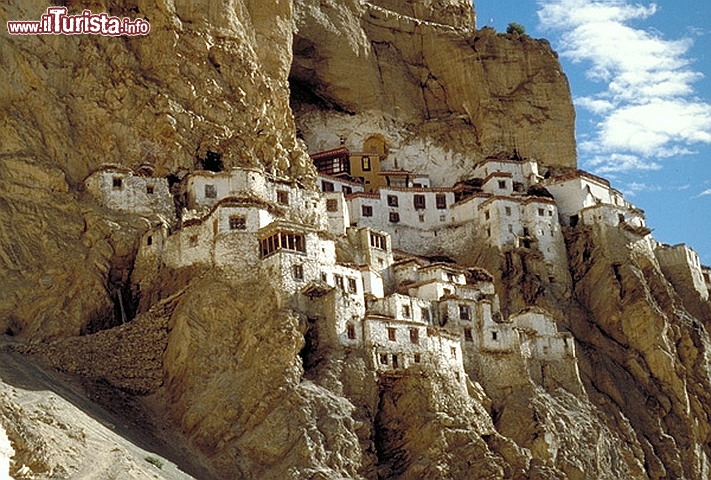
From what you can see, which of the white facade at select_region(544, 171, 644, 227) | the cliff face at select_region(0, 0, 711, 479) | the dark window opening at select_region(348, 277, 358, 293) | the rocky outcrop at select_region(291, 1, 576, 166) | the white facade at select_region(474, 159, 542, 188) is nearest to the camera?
the cliff face at select_region(0, 0, 711, 479)

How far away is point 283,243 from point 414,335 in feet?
26.6

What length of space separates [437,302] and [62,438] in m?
24.9

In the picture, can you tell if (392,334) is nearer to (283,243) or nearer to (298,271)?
(298,271)

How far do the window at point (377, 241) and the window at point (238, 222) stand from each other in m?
11.3

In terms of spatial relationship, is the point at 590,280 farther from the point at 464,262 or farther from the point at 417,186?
the point at 417,186

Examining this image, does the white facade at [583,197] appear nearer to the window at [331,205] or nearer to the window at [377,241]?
the window at [377,241]

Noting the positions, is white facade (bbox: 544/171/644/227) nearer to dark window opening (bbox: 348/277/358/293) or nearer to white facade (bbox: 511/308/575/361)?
white facade (bbox: 511/308/575/361)

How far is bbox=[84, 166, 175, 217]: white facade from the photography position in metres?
69.4

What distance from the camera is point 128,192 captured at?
69.8m

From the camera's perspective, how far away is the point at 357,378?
6184 centimetres

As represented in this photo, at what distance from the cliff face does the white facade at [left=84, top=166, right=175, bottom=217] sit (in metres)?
0.87

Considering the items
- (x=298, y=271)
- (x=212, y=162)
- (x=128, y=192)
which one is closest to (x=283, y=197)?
(x=212, y=162)

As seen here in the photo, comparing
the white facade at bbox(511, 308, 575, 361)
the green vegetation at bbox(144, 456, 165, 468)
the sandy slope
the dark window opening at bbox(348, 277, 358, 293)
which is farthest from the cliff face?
the dark window opening at bbox(348, 277, 358, 293)

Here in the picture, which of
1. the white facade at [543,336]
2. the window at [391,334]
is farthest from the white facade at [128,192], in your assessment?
the white facade at [543,336]
